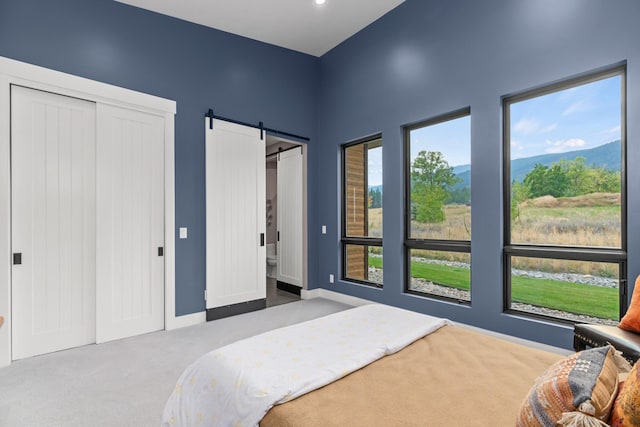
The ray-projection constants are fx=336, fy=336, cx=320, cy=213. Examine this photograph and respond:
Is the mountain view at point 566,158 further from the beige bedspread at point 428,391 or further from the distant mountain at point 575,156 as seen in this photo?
the beige bedspread at point 428,391

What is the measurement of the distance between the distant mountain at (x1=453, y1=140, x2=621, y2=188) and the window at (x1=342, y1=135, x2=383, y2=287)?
130 centimetres

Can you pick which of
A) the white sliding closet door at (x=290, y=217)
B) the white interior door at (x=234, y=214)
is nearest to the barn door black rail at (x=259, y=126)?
the white interior door at (x=234, y=214)

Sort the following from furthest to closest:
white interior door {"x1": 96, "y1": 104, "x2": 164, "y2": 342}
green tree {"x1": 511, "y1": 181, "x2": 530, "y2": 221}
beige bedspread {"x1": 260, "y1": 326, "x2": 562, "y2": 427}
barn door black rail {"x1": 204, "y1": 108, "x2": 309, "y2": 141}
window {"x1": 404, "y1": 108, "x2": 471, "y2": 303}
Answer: barn door black rail {"x1": 204, "y1": 108, "x2": 309, "y2": 141}
window {"x1": 404, "y1": 108, "x2": 471, "y2": 303}
white interior door {"x1": 96, "y1": 104, "x2": 164, "y2": 342}
green tree {"x1": 511, "y1": 181, "x2": 530, "y2": 221}
beige bedspread {"x1": 260, "y1": 326, "x2": 562, "y2": 427}

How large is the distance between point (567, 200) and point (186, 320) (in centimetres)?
401

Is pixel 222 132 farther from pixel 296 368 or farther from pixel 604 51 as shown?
pixel 604 51

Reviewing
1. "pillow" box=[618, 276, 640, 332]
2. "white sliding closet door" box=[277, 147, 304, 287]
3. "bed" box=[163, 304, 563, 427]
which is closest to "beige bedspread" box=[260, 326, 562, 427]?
"bed" box=[163, 304, 563, 427]

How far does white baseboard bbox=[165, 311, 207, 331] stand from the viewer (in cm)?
373

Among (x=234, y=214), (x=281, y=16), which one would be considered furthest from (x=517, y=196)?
(x=281, y=16)

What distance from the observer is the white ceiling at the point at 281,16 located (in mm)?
3732

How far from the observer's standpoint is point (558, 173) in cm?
294

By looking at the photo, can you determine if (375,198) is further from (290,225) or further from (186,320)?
(186,320)

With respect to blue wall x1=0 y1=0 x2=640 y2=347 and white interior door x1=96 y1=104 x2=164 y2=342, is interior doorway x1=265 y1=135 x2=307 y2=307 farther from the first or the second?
white interior door x1=96 y1=104 x2=164 y2=342

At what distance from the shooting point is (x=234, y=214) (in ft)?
14.0

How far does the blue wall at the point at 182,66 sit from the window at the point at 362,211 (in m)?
0.89
